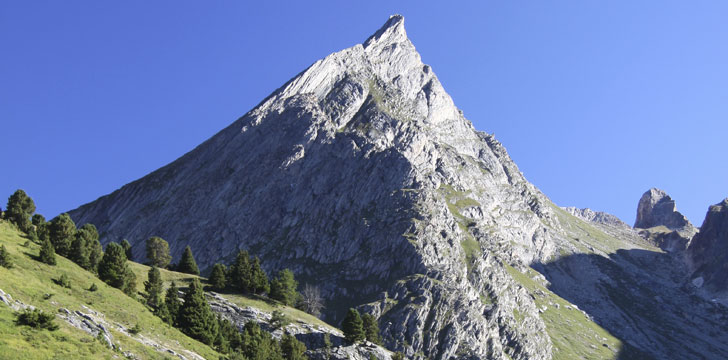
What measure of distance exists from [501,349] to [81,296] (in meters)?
151

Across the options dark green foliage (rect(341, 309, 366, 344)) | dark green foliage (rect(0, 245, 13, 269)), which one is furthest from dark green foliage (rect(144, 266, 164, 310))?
dark green foliage (rect(341, 309, 366, 344))

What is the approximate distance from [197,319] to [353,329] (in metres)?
39.8

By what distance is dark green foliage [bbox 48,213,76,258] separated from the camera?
290 ft

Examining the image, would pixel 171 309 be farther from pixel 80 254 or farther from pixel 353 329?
pixel 353 329

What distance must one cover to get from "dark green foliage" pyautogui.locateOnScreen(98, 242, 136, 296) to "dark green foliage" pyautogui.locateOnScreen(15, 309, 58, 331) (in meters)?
31.0

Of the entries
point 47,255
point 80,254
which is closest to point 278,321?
point 80,254

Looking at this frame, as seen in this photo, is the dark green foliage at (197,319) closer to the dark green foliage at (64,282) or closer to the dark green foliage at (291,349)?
the dark green foliage at (291,349)

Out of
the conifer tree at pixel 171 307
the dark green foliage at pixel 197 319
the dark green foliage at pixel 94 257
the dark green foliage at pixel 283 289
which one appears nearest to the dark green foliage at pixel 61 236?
the dark green foliage at pixel 94 257

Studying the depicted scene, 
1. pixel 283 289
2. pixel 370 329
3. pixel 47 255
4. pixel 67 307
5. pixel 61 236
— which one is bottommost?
pixel 67 307

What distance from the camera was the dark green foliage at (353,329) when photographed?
11500cm

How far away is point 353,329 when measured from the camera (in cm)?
11538

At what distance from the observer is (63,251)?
88438 mm

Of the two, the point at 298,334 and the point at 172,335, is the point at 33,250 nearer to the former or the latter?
the point at 172,335

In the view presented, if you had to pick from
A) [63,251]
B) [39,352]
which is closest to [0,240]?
[63,251]
